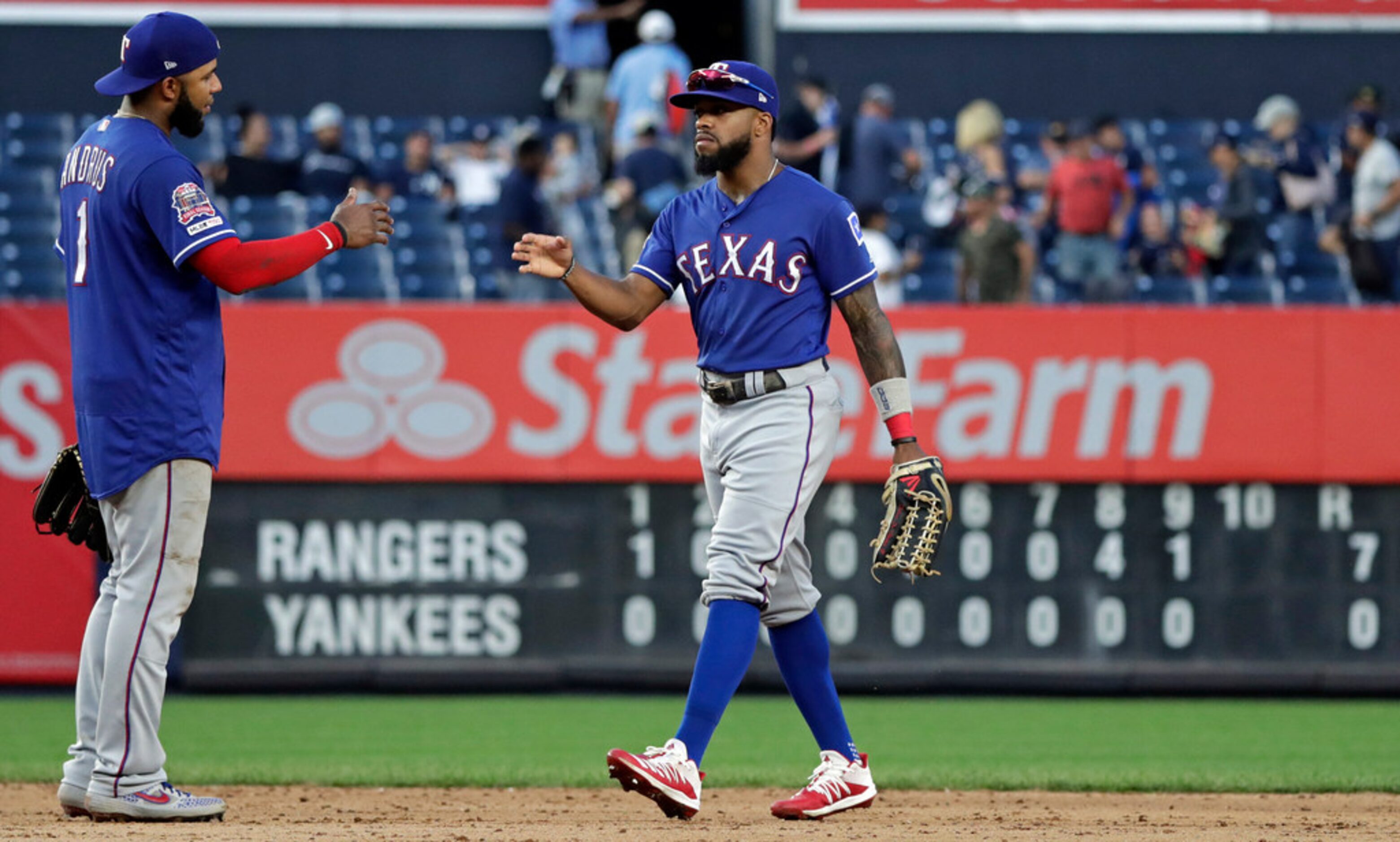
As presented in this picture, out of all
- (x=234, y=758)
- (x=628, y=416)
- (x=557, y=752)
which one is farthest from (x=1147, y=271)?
(x=234, y=758)

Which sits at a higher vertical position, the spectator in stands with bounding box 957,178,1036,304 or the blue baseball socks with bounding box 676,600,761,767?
the spectator in stands with bounding box 957,178,1036,304

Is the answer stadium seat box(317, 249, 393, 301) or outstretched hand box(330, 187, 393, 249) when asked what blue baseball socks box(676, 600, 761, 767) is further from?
stadium seat box(317, 249, 393, 301)

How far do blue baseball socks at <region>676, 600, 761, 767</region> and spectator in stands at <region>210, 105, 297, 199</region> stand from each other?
335 inches

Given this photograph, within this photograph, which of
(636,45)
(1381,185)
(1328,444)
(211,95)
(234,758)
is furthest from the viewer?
(636,45)

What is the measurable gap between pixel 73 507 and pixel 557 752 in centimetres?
272

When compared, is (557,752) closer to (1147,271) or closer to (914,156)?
(1147,271)

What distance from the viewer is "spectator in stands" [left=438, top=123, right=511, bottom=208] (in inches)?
558

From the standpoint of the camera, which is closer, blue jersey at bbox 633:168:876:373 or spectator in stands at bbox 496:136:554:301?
blue jersey at bbox 633:168:876:373

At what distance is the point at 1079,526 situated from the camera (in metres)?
9.41

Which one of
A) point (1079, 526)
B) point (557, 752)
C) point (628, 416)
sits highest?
point (628, 416)

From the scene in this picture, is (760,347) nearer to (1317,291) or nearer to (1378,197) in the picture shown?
(1378,197)

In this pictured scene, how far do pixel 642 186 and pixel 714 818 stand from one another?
7.57m

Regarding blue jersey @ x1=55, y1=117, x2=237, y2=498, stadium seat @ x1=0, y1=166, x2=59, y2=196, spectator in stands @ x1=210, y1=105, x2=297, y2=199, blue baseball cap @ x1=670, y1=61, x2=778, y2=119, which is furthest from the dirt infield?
stadium seat @ x1=0, y1=166, x2=59, y2=196

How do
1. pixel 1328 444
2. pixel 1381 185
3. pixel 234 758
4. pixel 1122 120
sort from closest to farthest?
1. pixel 234 758
2. pixel 1328 444
3. pixel 1381 185
4. pixel 1122 120
